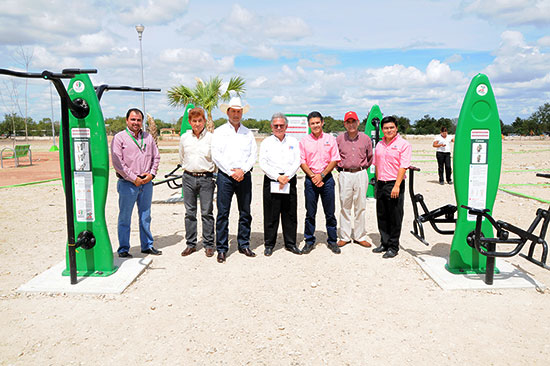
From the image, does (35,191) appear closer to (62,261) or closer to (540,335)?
(62,261)

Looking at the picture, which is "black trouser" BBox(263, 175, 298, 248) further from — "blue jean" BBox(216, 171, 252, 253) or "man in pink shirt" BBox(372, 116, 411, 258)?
"man in pink shirt" BBox(372, 116, 411, 258)

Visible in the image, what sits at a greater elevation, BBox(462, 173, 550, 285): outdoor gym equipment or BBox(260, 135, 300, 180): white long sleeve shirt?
BBox(260, 135, 300, 180): white long sleeve shirt

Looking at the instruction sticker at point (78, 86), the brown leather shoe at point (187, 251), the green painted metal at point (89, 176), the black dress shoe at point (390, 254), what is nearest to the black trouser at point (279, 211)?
the brown leather shoe at point (187, 251)

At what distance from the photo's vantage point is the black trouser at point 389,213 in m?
5.44

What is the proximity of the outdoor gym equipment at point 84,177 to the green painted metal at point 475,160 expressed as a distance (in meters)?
4.12

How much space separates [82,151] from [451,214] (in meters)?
4.58

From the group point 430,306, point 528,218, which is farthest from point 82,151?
point 528,218

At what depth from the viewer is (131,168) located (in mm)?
5199

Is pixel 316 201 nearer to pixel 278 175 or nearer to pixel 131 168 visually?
pixel 278 175

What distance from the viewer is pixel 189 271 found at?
16.3 feet

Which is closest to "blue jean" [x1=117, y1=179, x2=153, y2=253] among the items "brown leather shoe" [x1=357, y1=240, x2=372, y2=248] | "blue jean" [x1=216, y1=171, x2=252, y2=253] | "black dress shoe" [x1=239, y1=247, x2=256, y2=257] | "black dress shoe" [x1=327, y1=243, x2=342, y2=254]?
"blue jean" [x1=216, y1=171, x2=252, y2=253]

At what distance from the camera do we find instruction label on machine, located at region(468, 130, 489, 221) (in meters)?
4.62

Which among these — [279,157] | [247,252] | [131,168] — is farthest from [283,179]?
[131,168]

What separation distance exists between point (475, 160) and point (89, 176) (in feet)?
14.8
